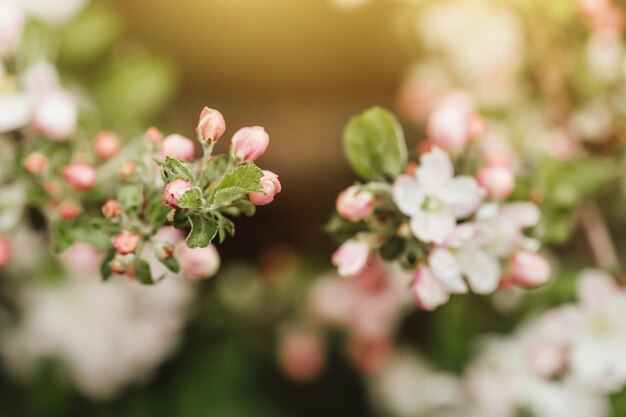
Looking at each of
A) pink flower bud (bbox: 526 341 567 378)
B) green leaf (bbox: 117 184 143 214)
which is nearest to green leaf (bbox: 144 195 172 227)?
green leaf (bbox: 117 184 143 214)

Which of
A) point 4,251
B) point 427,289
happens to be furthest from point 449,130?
point 4,251

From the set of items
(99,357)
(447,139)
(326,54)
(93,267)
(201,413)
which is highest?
(447,139)

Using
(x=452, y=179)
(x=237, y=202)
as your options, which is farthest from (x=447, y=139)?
(x=237, y=202)

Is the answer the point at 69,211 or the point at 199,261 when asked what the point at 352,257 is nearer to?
the point at 199,261

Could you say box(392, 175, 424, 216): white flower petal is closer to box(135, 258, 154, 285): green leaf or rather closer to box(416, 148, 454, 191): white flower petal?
box(416, 148, 454, 191): white flower petal

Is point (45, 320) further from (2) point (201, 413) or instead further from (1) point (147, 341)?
(2) point (201, 413)
